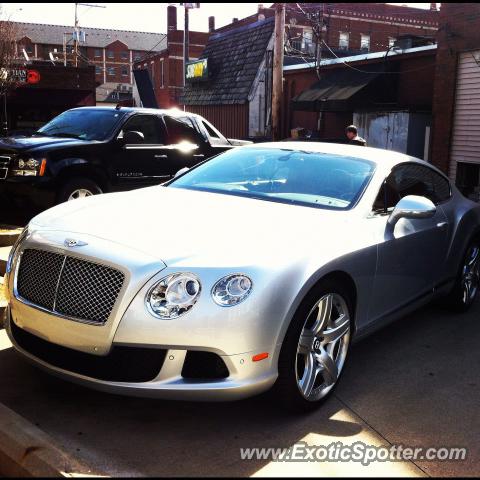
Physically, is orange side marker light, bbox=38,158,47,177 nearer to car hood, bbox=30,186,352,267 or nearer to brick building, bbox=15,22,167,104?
car hood, bbox=30,186,352,267

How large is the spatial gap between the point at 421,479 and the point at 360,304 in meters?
1.23

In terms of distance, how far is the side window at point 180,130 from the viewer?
9164 mm

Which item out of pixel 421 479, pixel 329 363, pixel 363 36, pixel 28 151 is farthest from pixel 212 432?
pixel 363 36

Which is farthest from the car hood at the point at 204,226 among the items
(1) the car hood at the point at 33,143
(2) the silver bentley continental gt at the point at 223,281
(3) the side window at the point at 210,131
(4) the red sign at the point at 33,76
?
(4) the red sign at the point at 33,76

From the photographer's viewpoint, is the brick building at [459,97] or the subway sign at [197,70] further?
the subway sign at [197,70]

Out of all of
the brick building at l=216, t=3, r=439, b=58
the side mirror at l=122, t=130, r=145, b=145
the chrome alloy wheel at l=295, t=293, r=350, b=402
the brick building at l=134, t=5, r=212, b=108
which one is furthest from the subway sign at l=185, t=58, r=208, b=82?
the chrome alloy wheel at l=295, t=293, r=350, b=402

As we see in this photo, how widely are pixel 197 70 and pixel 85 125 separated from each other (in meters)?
23.0

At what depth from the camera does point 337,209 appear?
4.10 meters

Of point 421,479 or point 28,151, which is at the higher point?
point 28,151

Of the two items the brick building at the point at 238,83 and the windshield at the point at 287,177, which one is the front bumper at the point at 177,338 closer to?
the windshield at the point at 287,177

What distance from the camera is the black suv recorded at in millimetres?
7621

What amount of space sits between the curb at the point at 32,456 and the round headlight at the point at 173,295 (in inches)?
30.3

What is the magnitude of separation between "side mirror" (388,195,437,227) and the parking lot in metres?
1.07

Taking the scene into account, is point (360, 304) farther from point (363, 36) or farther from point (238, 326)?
point (363, 36)
